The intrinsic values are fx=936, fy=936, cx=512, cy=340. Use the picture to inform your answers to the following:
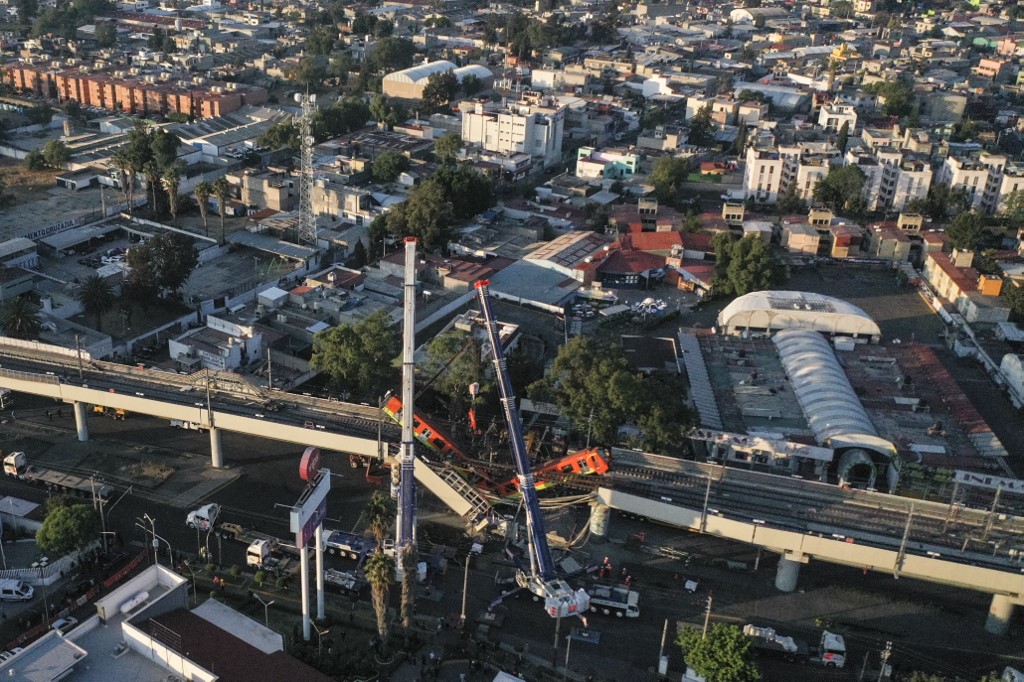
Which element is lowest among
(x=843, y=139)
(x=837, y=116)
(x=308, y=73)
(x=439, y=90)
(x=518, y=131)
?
(x=518, y=131)

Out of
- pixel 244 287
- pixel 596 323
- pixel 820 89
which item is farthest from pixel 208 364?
pixel 820 89

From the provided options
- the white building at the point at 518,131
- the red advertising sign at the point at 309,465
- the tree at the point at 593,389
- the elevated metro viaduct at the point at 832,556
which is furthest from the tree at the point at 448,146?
the red advertising sign at the point at 309,465

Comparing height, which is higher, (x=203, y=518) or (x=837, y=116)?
(x=837, y=116)

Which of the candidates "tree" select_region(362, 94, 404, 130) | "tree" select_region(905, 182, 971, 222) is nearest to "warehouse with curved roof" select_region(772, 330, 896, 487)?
"tree" select_region(905, 182, 971, 222)

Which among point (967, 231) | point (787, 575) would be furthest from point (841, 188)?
point (787, 575)

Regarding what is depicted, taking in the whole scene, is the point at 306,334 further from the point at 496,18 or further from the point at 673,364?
the point at 496,18

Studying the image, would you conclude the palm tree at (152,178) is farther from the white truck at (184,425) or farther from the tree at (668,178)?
the tree at (668,178)

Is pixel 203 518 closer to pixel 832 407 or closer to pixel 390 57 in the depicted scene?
pixel 832 407
